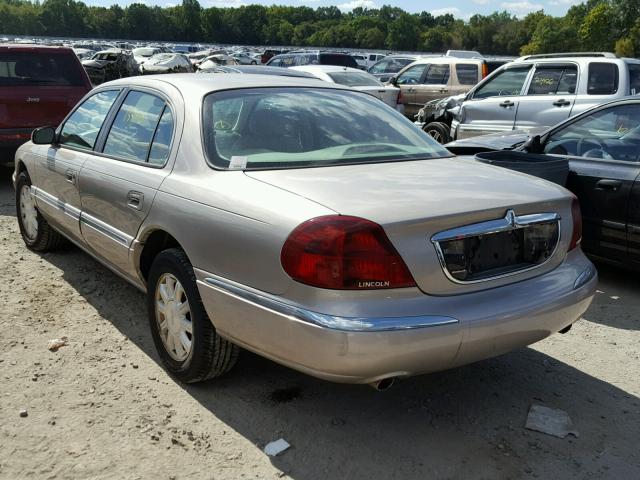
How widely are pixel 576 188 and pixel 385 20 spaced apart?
135 meters

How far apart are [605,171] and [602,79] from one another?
172 inches

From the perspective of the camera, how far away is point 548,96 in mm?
9391

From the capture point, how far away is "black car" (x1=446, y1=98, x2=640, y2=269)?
4996 millimetres

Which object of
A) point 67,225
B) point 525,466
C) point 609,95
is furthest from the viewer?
point 609,95

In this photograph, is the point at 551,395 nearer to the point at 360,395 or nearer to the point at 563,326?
the point at 563,326

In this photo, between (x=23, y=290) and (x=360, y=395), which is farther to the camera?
(x=23, y=290)

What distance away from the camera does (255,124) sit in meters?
3.63

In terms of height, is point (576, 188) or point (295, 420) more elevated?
point (576, 188)

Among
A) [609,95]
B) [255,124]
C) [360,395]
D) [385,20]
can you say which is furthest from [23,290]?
[385,20]

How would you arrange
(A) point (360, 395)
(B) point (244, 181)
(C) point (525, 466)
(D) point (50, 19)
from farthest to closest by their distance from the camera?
(D) point (50, 19)
(A) point (360, 395)
(B) point (244, 181)
(C) point (525, 466)

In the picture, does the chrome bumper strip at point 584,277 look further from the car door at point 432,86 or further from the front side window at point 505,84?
the car door at point 432,86

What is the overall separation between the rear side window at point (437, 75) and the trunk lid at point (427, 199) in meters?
12.5

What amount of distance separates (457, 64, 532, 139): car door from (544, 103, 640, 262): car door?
4.27 m

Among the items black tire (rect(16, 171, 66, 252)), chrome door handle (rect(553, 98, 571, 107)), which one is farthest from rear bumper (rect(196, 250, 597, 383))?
chrome door handle (rect(553, 98, 571, 107))
